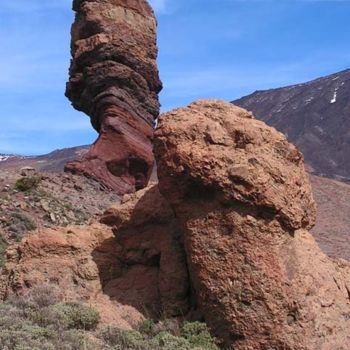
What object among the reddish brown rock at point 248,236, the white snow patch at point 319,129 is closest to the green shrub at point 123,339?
the reddish brown rock at point 248,236

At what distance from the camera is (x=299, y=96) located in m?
120

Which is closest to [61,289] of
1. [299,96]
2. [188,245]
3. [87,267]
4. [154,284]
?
[87,267]

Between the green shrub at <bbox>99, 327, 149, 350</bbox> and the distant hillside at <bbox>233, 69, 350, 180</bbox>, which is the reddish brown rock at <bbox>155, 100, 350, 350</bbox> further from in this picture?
the distant hillside at <bbox>233, 69, 350, 180</bbox>

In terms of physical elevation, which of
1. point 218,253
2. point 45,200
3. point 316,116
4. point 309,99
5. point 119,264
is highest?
point 309,99

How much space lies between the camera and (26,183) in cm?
1955

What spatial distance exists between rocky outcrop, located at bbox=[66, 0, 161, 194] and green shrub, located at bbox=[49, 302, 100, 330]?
1415 cm

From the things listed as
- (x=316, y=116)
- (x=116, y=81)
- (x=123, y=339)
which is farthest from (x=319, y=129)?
(x=123, y=339)

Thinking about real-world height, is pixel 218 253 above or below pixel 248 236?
below

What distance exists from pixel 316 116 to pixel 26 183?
8881cm

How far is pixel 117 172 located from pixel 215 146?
14308 mm

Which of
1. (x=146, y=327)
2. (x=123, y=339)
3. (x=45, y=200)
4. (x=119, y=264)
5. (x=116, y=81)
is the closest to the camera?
(x=123, y=339)

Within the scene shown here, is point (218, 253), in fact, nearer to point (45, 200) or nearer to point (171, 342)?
point (171, 342)

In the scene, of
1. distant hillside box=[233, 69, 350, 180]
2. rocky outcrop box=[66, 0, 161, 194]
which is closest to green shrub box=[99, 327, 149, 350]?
rocky outcrop box=[66, 0, 161, 194]

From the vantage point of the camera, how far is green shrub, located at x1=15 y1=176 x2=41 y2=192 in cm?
1950
